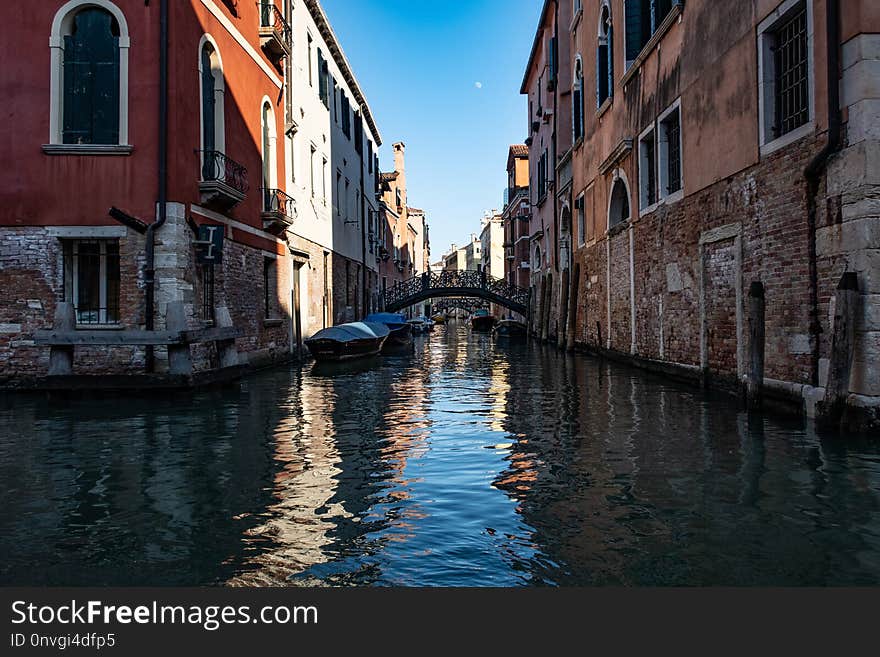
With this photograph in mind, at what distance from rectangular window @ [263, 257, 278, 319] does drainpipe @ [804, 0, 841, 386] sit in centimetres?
1114

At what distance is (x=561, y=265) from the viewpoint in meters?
23.9

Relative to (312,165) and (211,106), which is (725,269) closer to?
(211,106)

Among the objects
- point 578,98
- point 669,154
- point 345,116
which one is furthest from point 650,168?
point 345,116

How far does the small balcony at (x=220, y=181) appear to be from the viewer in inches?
450

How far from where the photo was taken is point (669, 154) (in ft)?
40.9

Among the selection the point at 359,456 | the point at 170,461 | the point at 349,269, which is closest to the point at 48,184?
the point at 170,461

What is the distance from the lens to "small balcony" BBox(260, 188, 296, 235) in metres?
14.8

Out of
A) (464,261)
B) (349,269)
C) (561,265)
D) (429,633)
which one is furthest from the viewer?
(464,261)

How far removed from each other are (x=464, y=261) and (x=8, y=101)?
8424cm

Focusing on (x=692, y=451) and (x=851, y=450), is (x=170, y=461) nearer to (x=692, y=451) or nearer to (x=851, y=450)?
(x=692, y=451)

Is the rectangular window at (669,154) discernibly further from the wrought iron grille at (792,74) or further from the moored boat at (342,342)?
the moored boat at (342,342)

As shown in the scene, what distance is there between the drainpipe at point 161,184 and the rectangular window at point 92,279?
689 mm

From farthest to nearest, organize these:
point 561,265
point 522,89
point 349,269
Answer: point 522,89 < point 349,269 < point 561,265

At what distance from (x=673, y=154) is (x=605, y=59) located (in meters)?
5.87
